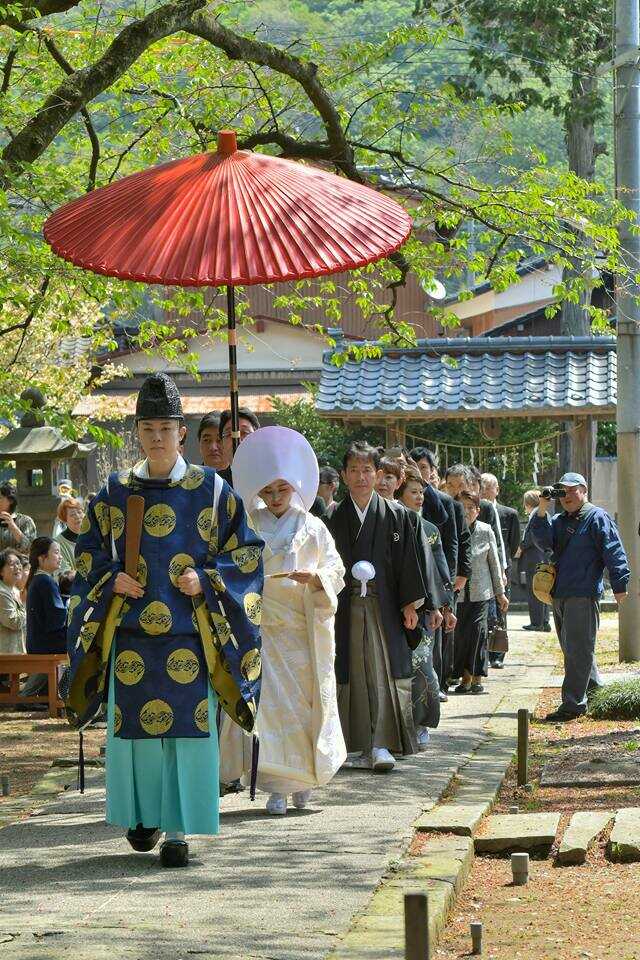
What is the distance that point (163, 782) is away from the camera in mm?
5969

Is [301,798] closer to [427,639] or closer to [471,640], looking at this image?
[427,639]

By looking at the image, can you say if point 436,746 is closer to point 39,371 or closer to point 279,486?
point 279,486

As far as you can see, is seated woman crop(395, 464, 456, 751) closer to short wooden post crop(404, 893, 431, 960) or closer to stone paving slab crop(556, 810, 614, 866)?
stone paving slab crop(556, 810, 614, 866)

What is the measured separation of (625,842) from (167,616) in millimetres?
2307

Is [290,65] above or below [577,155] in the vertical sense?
below

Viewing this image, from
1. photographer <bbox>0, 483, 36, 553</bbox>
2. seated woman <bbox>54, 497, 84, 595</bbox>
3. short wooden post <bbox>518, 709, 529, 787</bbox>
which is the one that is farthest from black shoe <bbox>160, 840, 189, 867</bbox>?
photographer <bbox>0, 483, 36, 553</bbox>

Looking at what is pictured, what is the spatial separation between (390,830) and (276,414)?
19729 mm

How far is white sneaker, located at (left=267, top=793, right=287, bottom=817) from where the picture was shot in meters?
7.10

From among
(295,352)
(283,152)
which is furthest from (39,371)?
(283,152)

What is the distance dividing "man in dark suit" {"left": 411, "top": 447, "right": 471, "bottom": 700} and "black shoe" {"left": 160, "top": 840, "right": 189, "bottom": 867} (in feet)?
18.9

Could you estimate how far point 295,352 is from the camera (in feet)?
97.9

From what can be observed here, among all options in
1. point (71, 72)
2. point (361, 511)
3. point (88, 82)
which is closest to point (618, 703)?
point (361, 511)

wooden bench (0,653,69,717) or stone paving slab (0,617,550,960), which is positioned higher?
wooden bench (0,653,69,717)

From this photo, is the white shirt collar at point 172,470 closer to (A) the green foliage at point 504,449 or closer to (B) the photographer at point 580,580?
(B) the photographer at point 580,580
